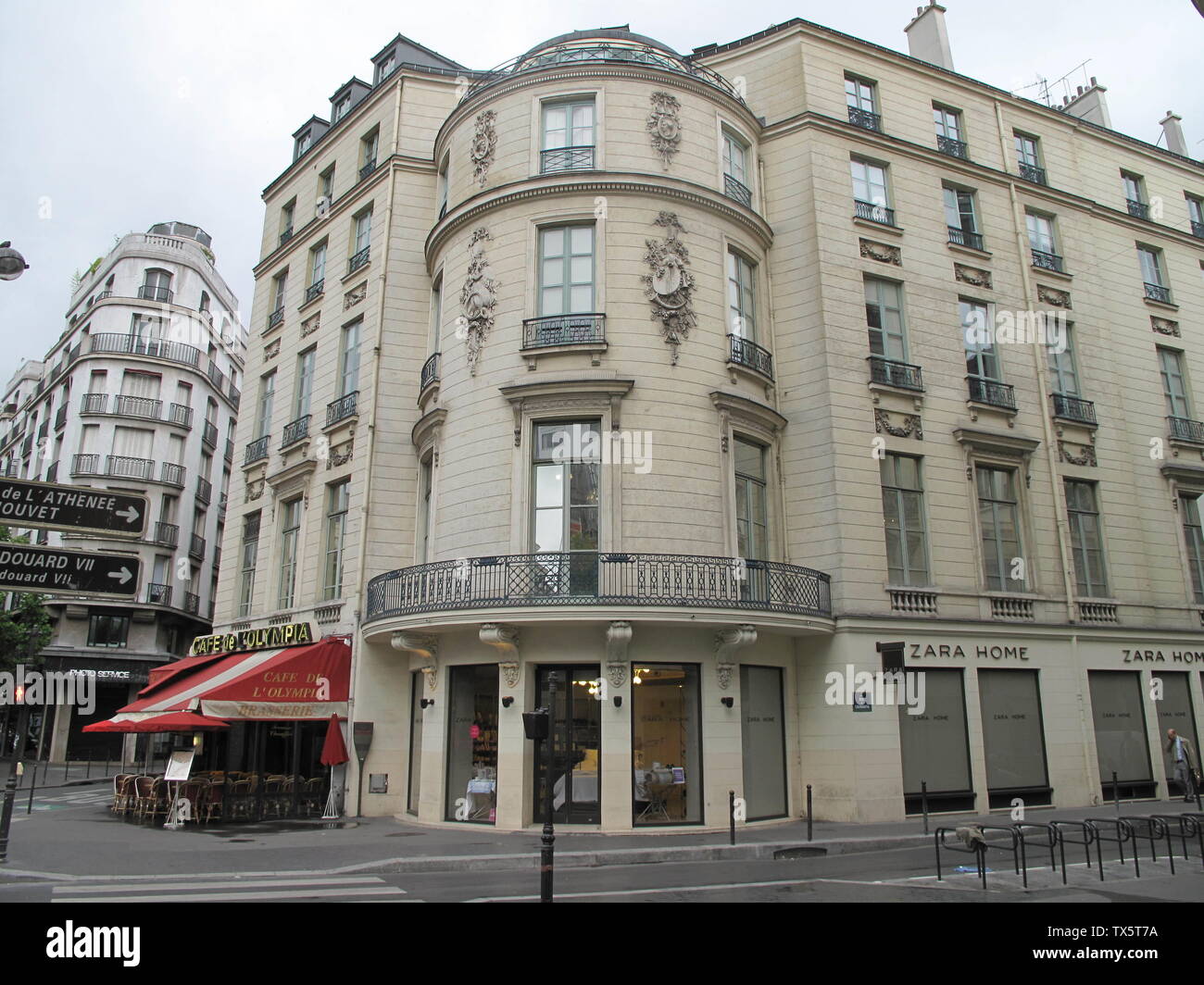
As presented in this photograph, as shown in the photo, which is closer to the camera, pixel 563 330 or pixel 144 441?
pixel 563 330

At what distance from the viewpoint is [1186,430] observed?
2491cm

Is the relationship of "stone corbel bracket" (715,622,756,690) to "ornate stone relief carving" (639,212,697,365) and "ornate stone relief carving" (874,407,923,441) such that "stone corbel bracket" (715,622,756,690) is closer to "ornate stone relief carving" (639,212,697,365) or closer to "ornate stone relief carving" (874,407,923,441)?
"ornate stone relief carving" (639,212,697,365)

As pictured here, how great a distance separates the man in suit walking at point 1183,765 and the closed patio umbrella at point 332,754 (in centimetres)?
1905

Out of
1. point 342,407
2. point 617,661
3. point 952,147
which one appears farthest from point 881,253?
point 342,407

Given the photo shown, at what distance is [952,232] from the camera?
2252 centimetres

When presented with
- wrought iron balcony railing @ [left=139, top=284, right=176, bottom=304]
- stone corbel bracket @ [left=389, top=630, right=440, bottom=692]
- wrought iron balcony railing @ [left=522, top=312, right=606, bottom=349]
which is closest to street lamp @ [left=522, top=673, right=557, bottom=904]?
stone corbel bracket @ [left=389, top=630, right=440, bottom=692]

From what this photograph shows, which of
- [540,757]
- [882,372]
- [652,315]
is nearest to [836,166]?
[882,372]

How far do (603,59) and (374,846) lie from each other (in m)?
16.8

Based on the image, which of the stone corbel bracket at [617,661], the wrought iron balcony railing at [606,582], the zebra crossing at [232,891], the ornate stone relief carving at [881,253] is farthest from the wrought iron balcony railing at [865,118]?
the zebra crossing at [232,891]

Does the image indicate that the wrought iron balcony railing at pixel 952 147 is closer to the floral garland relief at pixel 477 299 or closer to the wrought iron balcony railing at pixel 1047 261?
the wrought iron balcony railing at pixel 1047 261

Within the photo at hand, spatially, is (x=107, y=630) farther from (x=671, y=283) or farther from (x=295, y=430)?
(x=671, y=283)

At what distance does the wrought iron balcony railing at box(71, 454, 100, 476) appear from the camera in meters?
39.9

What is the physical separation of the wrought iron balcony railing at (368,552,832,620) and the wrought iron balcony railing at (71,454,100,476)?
1195 inches
